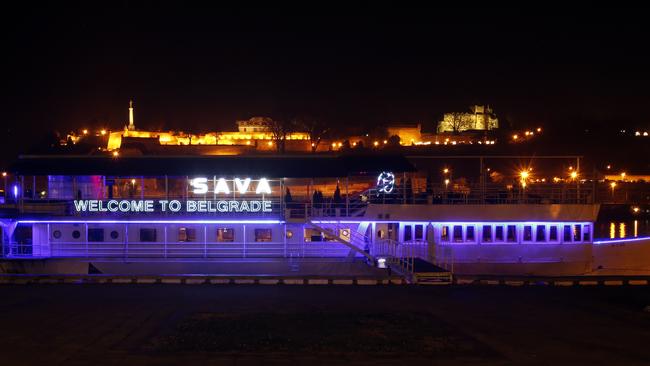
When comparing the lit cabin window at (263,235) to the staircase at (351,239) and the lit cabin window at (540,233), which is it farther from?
the lit cabin window at (540,233)

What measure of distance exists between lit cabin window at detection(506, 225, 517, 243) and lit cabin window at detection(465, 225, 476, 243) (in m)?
1.33

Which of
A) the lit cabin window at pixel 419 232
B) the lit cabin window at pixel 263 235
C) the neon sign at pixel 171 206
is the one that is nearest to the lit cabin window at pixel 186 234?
the neon sign at pixel 171 206

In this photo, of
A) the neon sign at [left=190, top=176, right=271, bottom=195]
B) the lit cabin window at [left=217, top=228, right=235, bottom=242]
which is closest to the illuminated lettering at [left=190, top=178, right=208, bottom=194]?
the neon sign at [left=190, top=176, right=271, bottom=195]

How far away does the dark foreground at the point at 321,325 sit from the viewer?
548 inches

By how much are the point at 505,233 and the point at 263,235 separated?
9.48m

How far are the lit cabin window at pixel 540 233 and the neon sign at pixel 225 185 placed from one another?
10.8m

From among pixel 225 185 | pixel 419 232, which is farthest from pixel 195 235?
pixel 419 232

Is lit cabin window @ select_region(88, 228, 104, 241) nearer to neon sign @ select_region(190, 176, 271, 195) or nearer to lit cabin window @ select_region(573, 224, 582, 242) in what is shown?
neon sign @ select_region(190, 176, 271, 195)

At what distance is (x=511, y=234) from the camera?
2756 centimetres

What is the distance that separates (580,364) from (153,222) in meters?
17.6

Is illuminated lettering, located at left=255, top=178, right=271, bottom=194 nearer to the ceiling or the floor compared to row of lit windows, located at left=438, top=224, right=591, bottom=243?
nearer to the ceiling

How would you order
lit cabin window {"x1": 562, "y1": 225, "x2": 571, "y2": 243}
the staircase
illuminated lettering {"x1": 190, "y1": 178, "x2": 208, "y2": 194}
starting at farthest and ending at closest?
1. illuminated lettering {"x1": 190, "y1": 178, "x2": 208, "y2": 194}
2. lit cabin window {"x1": 562, "y1": 225, "x2": 571, "y2": 243}
3. the staircase

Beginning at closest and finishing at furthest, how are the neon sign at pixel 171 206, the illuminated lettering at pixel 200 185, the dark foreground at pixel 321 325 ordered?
1. the dark foreground at pixel 321 325
2. the neon sign at pixel 171 206
3. the illuminated lettering at pixel 200 185

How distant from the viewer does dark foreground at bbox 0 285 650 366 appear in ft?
45.6
